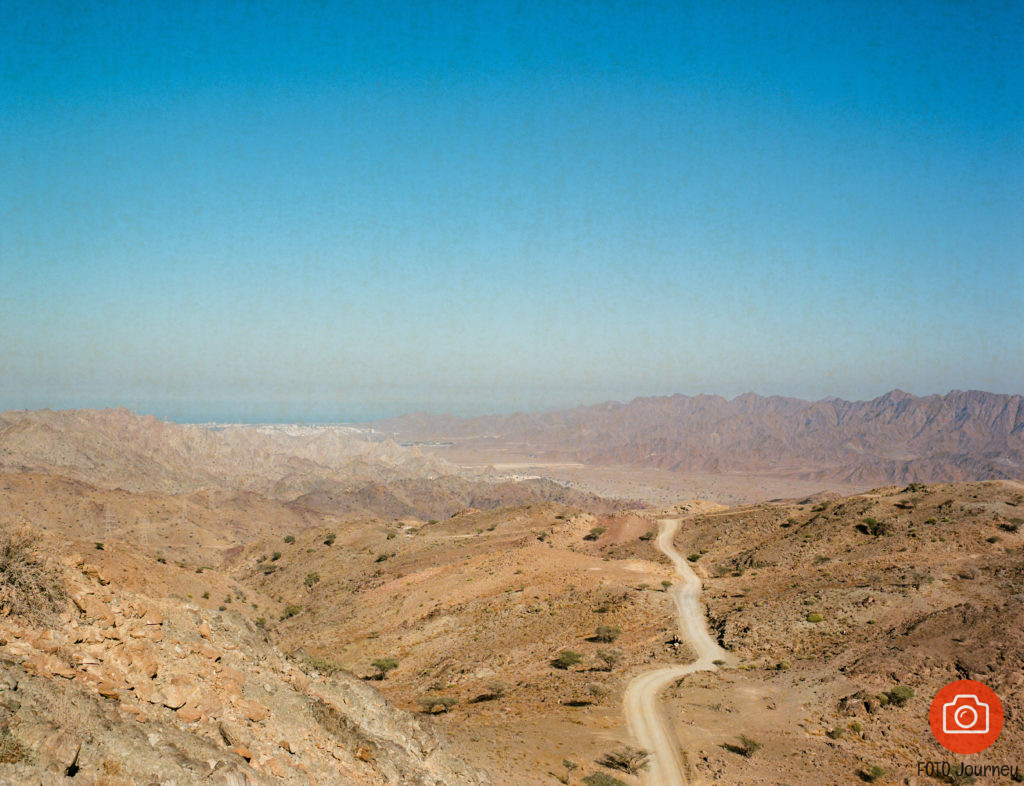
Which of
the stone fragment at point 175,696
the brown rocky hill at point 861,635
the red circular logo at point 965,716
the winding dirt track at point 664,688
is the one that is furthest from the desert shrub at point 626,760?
the stone fragment at point 175,696

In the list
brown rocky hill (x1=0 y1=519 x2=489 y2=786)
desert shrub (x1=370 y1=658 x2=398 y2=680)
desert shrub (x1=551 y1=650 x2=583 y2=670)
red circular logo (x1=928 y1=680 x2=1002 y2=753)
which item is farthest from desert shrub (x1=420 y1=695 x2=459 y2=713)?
red circular logo (x1=928 y1=680 x2=1002 y2=753)

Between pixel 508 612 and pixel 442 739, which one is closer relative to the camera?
pixel 442 739

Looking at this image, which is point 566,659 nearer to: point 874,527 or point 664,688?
point 664,688

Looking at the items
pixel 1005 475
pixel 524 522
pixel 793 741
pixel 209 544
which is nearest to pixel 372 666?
pixel 793 741

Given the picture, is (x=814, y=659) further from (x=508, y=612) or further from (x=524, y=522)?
(x=524, y=522)

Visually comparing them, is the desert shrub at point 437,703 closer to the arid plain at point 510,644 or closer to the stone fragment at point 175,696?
the arid plain at point 510,644

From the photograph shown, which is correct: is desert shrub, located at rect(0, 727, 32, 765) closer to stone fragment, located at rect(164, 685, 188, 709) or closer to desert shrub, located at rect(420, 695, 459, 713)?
stone fragment, located at rect(164, 685, 188, 709)
